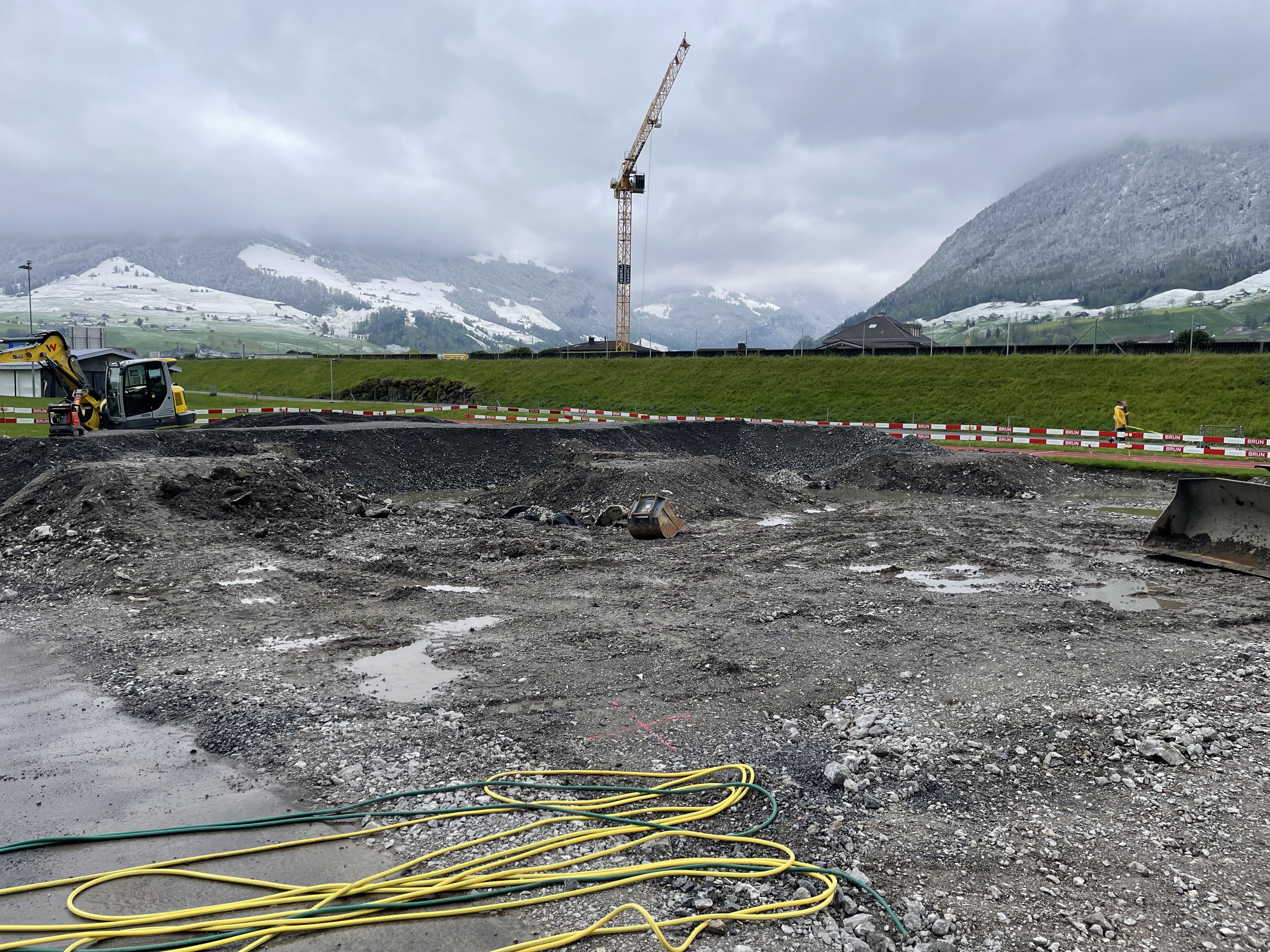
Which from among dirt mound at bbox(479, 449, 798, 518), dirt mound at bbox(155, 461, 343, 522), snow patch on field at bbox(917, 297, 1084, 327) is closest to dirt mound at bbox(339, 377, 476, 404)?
dirt mound at bbox(479, 449, 798, 518)

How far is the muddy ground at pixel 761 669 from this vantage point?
15.6ft

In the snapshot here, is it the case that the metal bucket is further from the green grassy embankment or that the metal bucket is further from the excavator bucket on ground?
the green grassy embankment

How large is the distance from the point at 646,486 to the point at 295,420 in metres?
16.0

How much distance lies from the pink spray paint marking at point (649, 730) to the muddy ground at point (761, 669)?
0.9 inches

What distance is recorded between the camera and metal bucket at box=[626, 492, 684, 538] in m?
15.7

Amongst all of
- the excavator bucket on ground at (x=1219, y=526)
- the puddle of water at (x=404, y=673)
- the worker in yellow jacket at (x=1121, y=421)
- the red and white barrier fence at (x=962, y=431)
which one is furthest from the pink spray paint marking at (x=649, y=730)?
→ the worker in yellow jacket at (x=1121, y=421)

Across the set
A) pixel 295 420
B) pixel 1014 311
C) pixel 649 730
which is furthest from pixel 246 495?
pixel 1014 311

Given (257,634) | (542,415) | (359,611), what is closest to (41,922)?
(257,634)

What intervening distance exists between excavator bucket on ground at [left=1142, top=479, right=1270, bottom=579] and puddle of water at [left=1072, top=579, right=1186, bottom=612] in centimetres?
173

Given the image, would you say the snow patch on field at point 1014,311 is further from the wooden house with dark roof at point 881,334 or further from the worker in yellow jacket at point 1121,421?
the worker in yellow jacket at point 1121,421

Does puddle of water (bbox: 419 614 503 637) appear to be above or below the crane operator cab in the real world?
below

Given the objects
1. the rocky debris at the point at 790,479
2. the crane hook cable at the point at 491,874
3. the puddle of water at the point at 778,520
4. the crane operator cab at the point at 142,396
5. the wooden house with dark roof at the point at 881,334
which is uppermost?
the wooden house with dark roof at the point at 881,334

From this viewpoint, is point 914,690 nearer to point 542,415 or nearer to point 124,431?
point 124,431

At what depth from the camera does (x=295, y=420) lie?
2864cm
